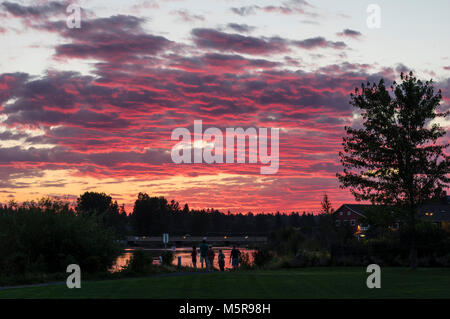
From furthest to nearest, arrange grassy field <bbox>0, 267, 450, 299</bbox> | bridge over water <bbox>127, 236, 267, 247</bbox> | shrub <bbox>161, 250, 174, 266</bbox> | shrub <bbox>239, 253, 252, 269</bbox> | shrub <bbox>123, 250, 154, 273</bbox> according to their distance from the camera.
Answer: bridge over water <bbox>127, 236, 267, 247</bbox>
shrub <bbox>239, 253, 252, 269</bbox>
shrub <bbox>161, 250, 174, 266</bbox>
shrub <bbox>123, 250, 154, 273</bbox>
grassy field <bbox>0, 267, 450, 299</bbox>

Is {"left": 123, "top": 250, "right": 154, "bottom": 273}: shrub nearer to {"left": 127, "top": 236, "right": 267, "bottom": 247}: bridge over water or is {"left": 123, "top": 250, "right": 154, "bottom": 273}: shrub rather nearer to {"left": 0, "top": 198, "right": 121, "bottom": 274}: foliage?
{"left": 0, "top": 198, "right": 121, "bottom": 274}: foliage

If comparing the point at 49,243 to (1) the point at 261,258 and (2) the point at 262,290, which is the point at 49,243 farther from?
(1) the point at 261,258

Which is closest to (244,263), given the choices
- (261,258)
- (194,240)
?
(261,258)

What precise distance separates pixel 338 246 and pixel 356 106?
12.5 metres

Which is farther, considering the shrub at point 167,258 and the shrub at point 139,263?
the shrub at point 167,258

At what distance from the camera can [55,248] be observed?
3095cm

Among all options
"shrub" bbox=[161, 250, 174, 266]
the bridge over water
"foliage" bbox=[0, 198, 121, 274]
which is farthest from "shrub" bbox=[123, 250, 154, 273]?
the bridge over water

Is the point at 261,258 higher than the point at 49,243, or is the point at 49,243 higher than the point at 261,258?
the point at 49,243

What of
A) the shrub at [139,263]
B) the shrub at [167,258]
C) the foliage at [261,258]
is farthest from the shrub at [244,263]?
the shrub at [139,263]

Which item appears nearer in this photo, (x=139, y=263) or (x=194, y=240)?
(x=139, y=263)

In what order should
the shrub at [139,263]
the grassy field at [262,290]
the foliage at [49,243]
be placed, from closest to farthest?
the grassy field at [262,290]
the foliage at [49,243]
the shrub at [139,263]

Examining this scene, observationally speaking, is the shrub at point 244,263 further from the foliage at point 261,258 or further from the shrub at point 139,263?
the shrub at point 139,263
